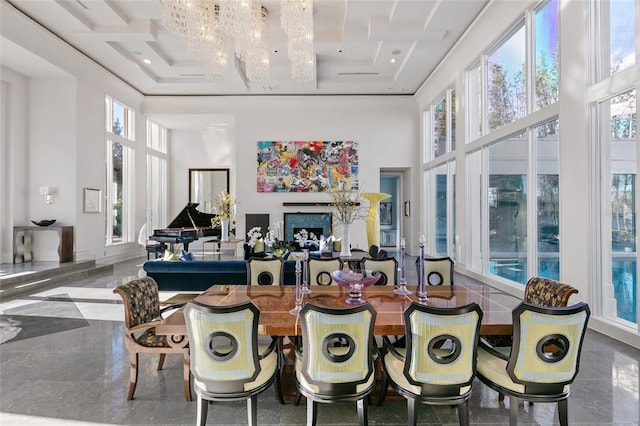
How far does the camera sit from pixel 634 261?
3.75 meters

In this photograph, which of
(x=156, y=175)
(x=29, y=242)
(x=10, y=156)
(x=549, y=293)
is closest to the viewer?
(x=549, y=293)

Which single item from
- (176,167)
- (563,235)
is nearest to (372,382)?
(563,235)

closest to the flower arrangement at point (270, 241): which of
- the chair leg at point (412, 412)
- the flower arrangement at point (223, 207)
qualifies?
the flower arrangement at point (223, 207)

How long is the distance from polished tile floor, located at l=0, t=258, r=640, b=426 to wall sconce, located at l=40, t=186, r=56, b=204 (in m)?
4.43

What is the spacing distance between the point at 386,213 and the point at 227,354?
34.7ft

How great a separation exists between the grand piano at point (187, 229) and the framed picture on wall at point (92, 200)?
1.41 metres

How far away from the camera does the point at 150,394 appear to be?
2.72 m

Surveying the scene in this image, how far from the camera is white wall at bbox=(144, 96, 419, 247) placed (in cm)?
1069

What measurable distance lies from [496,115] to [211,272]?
5.70m

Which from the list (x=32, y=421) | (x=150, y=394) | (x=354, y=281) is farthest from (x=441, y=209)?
(x=32, y=421)

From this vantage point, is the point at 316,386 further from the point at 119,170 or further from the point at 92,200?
the point at 119,170

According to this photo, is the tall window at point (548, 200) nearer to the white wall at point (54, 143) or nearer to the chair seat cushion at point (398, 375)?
the chair seat cushion at point (398, 375)

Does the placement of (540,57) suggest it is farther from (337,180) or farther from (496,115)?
(337,180)

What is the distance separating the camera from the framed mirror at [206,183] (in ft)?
41.9
